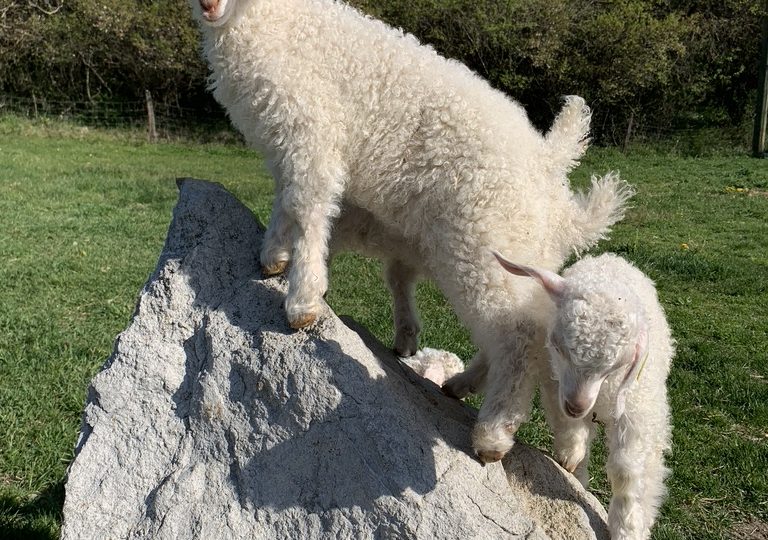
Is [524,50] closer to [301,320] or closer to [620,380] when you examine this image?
[301,320]

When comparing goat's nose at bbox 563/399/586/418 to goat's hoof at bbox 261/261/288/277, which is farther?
goat's hoof at bbox 261/261/288/277

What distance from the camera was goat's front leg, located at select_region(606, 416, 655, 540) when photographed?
10.3 ft

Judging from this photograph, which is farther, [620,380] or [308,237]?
[308,237]

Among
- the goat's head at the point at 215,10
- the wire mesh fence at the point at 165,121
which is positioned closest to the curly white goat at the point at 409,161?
the goat's head at the point at 215,10

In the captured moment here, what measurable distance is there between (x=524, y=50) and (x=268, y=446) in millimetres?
15167

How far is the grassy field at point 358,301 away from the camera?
4465 mm

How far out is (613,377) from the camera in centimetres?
292

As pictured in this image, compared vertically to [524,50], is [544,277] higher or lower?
lower

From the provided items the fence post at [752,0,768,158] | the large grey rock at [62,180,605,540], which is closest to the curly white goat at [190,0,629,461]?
the large grey rock at [62,180,605,540]

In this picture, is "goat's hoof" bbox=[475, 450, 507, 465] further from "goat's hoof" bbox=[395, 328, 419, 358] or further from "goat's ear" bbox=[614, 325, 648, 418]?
"goat's hoof" bbox=[395, 328, 419, 358]

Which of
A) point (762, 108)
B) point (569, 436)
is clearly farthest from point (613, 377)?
point (762, 108)

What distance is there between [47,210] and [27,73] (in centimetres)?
1180

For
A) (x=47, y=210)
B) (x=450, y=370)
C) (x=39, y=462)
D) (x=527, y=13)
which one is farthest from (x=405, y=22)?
(x=39, y=462)

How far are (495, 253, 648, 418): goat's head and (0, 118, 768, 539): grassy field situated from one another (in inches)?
69.2
